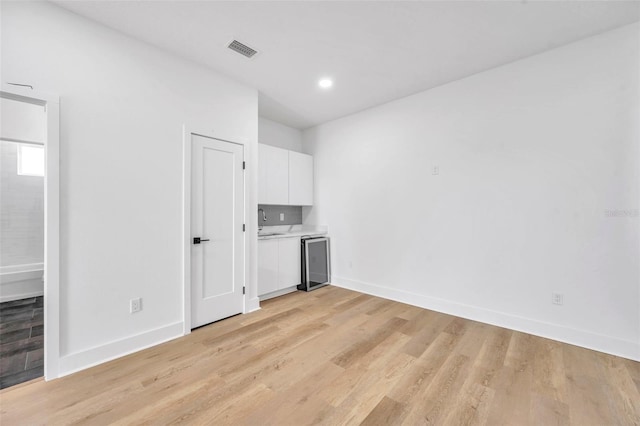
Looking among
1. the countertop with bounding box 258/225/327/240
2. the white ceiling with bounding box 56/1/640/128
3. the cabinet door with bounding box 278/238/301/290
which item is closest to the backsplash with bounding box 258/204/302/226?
the countertop with bounding box 258/225/327/240

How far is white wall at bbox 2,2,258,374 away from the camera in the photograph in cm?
201

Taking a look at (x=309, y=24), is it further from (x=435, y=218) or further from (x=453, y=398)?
(x=453, y=398)

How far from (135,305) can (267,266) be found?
1.65 m

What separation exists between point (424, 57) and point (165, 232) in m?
3.20

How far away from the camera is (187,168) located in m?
2.68

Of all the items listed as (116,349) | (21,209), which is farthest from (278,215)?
(21,209)

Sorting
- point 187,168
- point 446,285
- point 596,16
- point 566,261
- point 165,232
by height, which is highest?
point 596,16

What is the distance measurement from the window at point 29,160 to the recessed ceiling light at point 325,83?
4789 millimetres

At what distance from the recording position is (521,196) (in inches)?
108

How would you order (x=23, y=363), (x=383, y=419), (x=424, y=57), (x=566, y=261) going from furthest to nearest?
(x=424, y=57)
(x=566, y=261)
(x=23, y=363)
(x=383, y=419)

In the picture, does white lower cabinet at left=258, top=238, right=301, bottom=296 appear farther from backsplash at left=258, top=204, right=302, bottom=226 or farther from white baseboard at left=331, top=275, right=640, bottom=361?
white baseboard at left=331, top=275, right=640, bottom=361

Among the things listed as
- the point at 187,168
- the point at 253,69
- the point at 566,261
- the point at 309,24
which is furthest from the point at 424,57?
the point at 187,168

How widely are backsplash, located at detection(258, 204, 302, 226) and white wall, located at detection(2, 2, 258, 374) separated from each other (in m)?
1.92

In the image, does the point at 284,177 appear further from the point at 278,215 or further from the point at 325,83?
the point at 325,83
